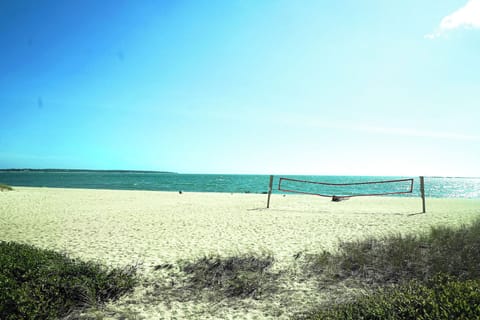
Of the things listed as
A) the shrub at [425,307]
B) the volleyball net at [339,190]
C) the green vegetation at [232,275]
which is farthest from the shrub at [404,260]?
the volleyball net at [339,190]

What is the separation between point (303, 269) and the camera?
5.91 m

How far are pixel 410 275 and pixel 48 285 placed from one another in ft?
18.5

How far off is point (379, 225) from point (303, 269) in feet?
24.1

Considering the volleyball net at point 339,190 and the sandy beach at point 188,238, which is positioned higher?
the sandy beach at point 188,238

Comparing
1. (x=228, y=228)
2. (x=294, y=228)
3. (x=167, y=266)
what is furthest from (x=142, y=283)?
(x=294, y=228)

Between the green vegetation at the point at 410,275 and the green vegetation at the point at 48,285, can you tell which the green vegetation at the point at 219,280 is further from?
the green vegetation at the point at 410,275

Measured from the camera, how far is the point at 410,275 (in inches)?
193

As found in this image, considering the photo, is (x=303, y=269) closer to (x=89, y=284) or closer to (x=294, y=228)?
(x=89, y=284)

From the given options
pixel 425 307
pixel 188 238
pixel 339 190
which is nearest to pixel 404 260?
pixel 425 307

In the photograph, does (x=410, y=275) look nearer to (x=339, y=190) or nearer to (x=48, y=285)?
(x=48, y=285)

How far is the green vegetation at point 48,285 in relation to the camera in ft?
11.7

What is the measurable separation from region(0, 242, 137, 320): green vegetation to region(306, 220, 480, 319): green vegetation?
10.5 feet

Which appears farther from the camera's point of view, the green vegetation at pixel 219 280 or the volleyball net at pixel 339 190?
the volleyball net at pixel 339 190

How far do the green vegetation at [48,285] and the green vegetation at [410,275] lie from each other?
3.21 metres
